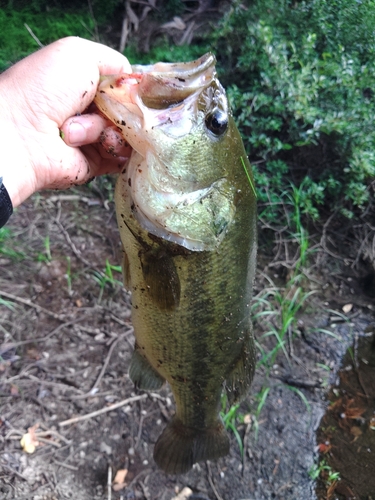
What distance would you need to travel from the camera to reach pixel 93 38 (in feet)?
12.0

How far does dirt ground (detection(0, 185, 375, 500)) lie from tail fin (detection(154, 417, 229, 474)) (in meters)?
0.46

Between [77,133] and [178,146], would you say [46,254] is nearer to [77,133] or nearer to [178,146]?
[77,133]

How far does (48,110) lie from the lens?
134cm

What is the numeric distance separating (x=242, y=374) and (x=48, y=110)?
1193 mm

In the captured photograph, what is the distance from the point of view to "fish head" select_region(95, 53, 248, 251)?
1.23 meters

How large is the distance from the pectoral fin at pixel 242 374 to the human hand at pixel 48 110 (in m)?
0.87

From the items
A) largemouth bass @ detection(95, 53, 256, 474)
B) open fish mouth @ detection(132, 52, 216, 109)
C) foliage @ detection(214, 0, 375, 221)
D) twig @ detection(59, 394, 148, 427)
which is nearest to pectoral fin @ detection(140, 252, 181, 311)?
largemouth bass @ detection(95, 53, 256, 474)

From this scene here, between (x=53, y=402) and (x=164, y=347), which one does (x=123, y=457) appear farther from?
(x=164, y=347)

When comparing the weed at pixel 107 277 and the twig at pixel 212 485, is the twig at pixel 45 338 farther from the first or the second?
the twig at pixel 212 485

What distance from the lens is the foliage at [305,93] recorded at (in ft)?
10.1

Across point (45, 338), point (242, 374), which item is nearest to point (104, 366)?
point (45, 338)

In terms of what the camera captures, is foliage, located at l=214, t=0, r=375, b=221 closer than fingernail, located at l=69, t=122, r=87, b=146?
No

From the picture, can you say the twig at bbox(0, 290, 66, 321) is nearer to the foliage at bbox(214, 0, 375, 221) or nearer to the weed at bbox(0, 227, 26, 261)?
the weed at bbox(0, 227, 26, 261)

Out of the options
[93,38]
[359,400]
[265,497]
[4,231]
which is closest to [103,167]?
[4,231]
